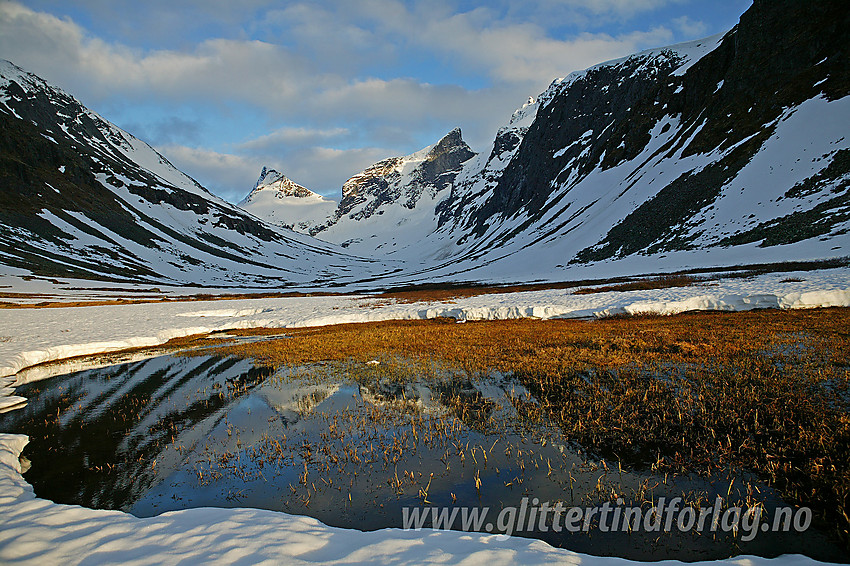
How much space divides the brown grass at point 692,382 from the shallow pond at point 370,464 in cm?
74

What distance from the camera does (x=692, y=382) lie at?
11852 millimetres

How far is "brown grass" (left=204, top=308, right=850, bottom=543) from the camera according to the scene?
751 cm

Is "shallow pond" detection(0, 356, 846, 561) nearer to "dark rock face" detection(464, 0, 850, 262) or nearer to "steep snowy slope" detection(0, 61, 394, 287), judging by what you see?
"dark rock face" detection(464, 0, 850, 262)

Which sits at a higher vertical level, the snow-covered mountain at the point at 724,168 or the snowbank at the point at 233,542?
the snow-covered mountain at the point at 724,168

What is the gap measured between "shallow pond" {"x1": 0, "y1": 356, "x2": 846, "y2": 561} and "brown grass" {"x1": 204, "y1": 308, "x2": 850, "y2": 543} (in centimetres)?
74

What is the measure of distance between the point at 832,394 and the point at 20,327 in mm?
43931

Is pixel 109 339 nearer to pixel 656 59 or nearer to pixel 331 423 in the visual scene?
pixel 331 423

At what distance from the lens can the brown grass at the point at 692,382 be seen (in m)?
7.51

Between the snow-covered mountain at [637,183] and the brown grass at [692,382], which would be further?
the snow-covered mountain at [637,183]

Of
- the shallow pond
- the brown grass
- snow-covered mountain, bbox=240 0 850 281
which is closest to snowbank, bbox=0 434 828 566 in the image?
the shallow pond

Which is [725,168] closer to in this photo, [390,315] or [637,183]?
[637,183]

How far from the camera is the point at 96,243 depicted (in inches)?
4845

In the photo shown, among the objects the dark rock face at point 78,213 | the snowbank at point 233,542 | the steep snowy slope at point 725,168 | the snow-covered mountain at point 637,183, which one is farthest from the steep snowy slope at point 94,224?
the snowbank at point 233,542

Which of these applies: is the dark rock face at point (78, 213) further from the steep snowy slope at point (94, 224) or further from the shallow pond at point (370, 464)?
the shallow pond at point (370, 464)
